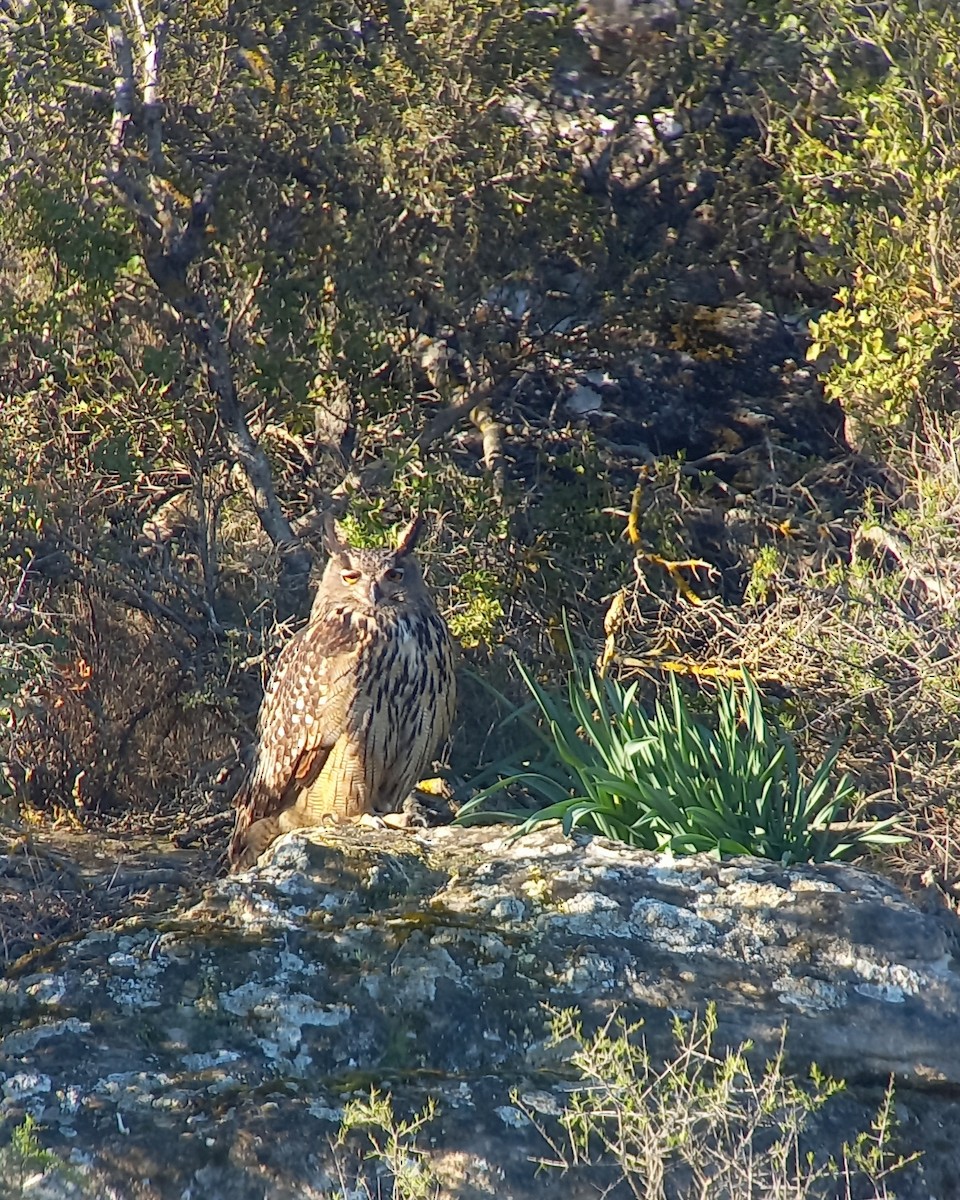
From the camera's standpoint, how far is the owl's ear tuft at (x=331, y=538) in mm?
5266

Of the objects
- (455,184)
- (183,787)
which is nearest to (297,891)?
(183,787)

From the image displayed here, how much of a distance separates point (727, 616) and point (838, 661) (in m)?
0.52

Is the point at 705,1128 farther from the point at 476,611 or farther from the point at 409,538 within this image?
the point at 476,611

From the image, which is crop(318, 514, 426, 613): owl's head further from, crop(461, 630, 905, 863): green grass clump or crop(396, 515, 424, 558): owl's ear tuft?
crop(461, 630, 905, 863): green grass clump

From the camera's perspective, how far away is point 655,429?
655cm

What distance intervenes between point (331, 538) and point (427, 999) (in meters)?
2.28

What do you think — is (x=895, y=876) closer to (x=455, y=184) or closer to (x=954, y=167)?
(x=954, y=167)

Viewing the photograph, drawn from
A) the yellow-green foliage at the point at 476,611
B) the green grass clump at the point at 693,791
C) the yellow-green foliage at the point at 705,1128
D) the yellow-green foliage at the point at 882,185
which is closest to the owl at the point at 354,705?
the green grass clump at the point at 693,791

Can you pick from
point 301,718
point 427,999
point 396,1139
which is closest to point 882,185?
point 301,718

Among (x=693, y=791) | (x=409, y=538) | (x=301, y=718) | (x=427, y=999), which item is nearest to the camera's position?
(x=427, y=999)

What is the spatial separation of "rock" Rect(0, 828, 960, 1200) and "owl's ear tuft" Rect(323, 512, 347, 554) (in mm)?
1420

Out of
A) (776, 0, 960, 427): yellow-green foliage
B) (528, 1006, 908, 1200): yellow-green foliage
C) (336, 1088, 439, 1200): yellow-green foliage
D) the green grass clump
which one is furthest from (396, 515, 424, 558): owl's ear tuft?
(336, 1088, 439, 1200): yellow-green foliage

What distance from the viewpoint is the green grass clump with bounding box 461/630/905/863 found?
14.4 ft

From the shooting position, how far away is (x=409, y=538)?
204 inches
